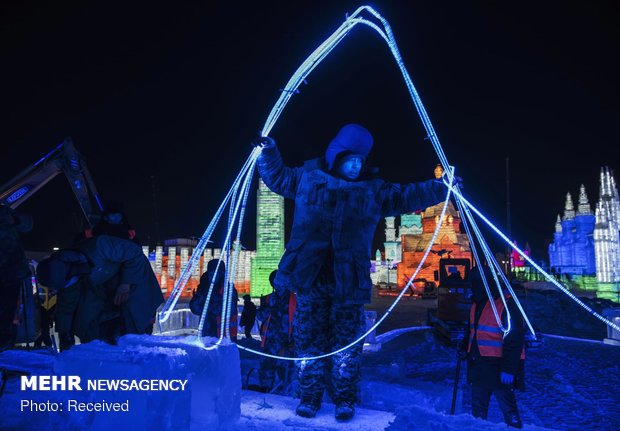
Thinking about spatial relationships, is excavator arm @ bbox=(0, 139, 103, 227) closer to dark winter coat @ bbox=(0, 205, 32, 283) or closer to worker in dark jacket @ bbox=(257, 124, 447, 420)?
dark winter coat @ bbox=(0, 205, 32, 283)

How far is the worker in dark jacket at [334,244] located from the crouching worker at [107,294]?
5.92 ft

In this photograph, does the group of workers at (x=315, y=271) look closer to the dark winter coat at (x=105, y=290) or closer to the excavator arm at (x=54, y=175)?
the dark winter coat at (x=105, y=290)

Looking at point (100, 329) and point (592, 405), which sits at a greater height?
point (100, 329)

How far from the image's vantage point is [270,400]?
3115 millimetres

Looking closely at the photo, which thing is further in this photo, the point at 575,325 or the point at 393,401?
the point at 575,325

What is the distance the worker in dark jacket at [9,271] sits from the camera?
5309 millimetres

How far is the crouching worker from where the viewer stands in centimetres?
397

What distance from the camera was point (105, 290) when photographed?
13.4ft

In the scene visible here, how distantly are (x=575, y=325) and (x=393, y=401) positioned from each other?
1705cm

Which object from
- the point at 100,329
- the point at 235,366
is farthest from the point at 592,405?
the point at 100,329

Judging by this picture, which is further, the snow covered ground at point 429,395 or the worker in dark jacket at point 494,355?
the worker in dark jacket at point 494,355

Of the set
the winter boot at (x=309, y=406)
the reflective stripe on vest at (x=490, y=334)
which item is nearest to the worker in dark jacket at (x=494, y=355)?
the reflective stripe on vest at (x=490, y=334)

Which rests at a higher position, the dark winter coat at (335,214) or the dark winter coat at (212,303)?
the dark winter coat at (335,214)

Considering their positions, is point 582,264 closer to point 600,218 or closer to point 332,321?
point 600,218
